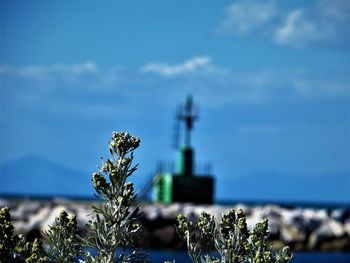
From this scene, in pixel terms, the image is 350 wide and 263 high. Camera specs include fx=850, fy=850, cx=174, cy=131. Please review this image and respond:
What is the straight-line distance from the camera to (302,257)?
1409 inches

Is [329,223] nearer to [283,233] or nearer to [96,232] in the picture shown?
[283,233]

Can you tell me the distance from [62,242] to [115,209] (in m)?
0.73

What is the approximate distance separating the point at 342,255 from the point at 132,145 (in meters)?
33.3

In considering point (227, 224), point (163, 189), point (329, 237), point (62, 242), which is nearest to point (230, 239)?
point (227, 224)

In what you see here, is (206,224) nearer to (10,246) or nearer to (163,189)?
(10,246)

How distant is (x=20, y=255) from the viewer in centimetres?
695

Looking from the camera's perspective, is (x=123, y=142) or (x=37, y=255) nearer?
(x=123, y=142)

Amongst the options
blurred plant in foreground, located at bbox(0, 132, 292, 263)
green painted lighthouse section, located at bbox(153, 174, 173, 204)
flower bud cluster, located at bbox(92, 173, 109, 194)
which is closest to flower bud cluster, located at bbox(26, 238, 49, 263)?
blurred plant in foreground, located at bbox(0, 132, 292, 263)

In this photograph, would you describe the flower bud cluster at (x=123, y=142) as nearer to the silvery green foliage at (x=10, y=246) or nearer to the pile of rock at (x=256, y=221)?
the silvery green foliage at (x=10, y=246)

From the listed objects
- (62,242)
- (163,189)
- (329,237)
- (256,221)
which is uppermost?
(163,189)

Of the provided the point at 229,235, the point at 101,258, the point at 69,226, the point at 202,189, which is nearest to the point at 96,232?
the point at 101,258

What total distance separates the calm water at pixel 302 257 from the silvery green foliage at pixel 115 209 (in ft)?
87.7

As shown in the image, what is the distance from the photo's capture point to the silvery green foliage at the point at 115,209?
6.28 metres

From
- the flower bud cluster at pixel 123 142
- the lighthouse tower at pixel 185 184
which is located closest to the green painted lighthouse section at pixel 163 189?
the lighthouse tower at pixel 185 184
